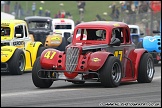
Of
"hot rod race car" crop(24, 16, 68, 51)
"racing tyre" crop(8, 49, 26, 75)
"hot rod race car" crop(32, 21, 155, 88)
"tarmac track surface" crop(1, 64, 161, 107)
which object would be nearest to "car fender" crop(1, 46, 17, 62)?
"racing tyre" crop(8, 49, 26, 75)

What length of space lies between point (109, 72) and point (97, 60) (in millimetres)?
395

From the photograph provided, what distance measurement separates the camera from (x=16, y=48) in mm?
20156

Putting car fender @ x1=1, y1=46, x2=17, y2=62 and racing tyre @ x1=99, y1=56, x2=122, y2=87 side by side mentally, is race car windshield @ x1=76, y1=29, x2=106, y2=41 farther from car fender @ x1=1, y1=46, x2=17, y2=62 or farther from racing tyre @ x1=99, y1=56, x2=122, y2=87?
car fender @ x1=1, y1=46, x2=17, y2=62

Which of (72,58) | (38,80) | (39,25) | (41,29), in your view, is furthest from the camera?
(39,25)

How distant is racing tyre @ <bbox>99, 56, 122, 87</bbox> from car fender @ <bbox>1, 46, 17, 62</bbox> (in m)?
5.92

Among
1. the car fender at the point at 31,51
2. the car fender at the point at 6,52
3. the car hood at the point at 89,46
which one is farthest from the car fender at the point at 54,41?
the car hood at the point at 89,46

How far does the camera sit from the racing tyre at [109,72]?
14113mm

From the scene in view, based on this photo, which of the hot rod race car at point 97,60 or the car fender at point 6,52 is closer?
the hot rod race car at point 97,60

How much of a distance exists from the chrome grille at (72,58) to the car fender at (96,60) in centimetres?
36

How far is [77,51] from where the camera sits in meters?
14.4

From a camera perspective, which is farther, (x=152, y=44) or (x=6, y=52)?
A: (x=152, y=44)

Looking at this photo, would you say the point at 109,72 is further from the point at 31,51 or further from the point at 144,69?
the point at 31,51

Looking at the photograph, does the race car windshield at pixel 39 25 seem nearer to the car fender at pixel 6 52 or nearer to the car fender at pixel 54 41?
the car fender at pixel 54 41

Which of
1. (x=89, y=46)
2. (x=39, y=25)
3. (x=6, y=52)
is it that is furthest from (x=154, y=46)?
(x=89, y=46)
